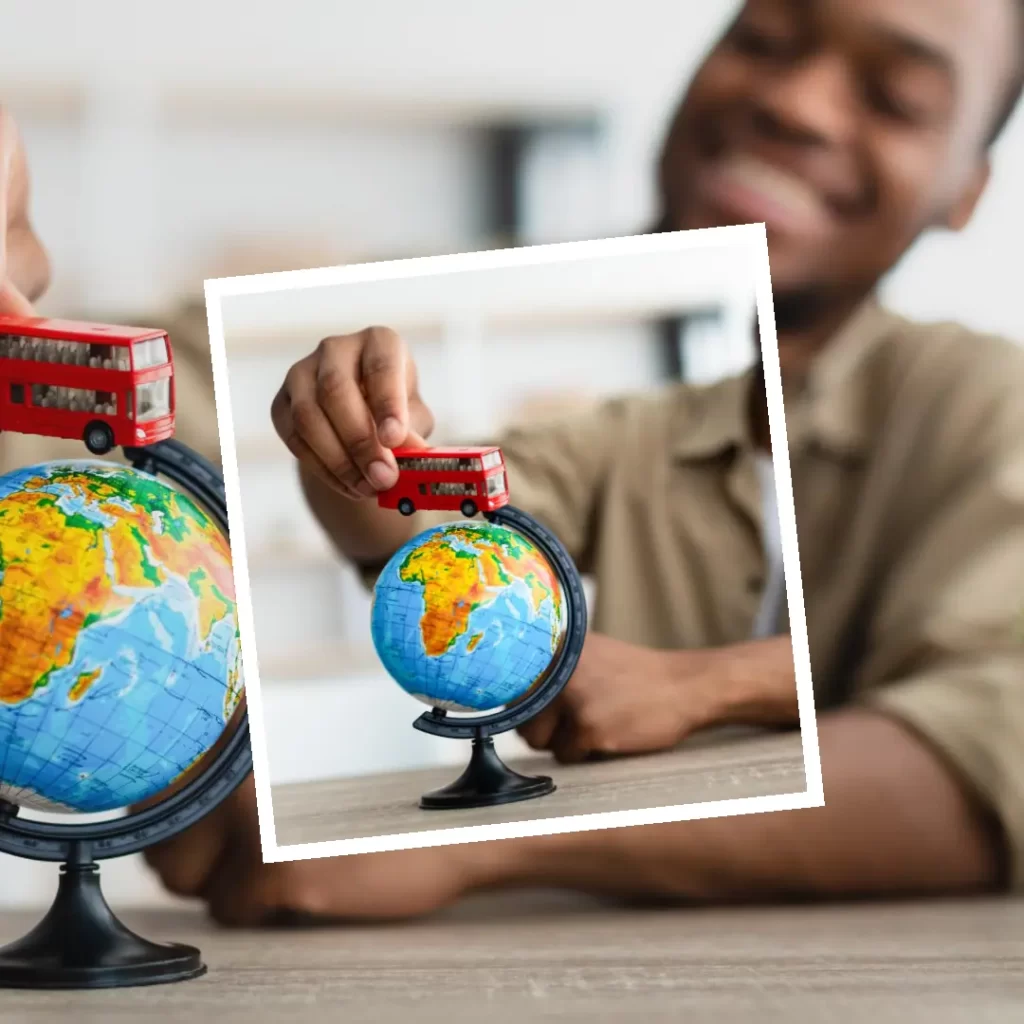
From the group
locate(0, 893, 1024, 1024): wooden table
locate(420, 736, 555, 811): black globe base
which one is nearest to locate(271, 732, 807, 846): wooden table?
locate(420, 736, 555, 811): black globe base

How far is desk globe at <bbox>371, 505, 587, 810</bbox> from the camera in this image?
0.97m

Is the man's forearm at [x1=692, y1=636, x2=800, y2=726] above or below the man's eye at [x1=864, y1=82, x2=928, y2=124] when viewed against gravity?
below

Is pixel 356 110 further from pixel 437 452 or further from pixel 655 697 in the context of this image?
pixel 655 697

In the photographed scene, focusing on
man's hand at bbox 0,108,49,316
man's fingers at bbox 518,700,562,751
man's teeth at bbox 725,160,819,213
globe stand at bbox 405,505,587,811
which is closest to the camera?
globe stand at bbox 405,505,587,811

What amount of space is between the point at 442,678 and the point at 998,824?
2.18 ft

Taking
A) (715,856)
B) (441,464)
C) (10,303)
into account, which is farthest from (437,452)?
(715,856)

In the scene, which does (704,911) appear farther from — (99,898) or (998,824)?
(99,898)

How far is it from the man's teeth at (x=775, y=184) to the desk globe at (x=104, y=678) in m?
0.75

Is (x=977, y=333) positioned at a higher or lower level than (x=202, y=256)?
lower

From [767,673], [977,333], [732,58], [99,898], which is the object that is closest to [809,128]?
[732,58]

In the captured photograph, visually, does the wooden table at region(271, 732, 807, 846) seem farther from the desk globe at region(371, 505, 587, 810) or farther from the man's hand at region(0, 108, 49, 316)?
the man's hand at region(0, 108, 49, 316)

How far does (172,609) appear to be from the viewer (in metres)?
0.82

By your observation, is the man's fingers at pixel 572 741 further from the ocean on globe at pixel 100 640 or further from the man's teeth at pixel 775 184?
the man's teeth at pixel 775 184

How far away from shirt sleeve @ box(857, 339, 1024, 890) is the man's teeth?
0.28m
